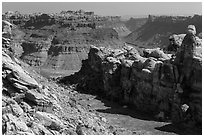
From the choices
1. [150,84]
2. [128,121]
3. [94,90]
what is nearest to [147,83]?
[150,84]

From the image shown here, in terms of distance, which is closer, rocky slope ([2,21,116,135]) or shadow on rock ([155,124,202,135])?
rocky slope ([2,21,116,135])

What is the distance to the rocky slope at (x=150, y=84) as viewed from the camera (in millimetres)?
44312

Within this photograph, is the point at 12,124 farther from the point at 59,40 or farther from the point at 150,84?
the point at 59,40

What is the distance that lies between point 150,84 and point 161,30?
431 feet

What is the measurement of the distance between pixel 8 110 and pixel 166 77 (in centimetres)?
2791

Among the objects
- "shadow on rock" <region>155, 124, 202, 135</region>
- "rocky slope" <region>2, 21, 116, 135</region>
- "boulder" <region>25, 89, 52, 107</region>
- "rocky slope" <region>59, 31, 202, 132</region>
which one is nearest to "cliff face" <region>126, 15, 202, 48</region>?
"rocky slope" <region>59, 31, 202, 132</region>

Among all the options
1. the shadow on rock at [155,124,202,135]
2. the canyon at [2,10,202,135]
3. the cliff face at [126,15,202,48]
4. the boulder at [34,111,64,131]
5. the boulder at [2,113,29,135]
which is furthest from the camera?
the cliff face at [126,15,202,48]

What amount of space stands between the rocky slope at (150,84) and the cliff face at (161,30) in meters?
87.0

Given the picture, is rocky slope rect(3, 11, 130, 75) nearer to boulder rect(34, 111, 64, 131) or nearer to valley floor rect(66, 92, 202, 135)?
valley floor rect(66, 92, 202, 135)

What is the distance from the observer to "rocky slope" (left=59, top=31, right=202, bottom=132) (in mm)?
44312

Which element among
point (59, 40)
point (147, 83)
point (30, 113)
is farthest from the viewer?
point (59, 40)

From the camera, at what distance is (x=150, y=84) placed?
166ft

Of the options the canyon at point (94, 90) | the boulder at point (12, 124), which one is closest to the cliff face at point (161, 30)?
the canyon at point (94, 90)

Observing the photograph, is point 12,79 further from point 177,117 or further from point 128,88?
point 128,88
